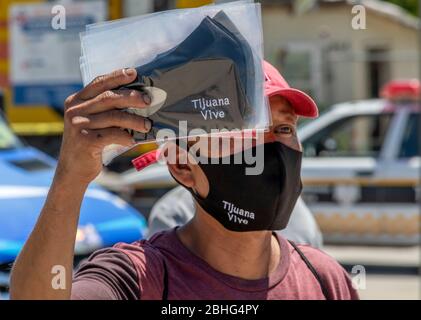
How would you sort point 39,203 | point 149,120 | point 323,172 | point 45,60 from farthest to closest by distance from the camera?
point 45,60
point 323,172
point 39,203
point 149,120

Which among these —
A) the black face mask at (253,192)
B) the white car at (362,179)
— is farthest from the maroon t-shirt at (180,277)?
the white car at (362,179)

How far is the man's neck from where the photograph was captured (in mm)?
2326

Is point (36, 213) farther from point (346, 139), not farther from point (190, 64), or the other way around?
point (346, 139)

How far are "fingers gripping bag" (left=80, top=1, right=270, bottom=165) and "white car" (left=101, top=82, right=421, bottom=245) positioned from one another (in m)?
8.22

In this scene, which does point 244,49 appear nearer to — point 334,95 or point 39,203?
point 39,203

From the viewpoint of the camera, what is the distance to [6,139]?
5887 mm

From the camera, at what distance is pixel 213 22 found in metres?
1.85

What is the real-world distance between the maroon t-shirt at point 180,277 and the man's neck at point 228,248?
0.08 feet

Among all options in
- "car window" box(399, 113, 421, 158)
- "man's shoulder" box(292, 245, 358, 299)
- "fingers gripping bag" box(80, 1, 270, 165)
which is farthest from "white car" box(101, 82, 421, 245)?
"fingers gripping bag" box(80, 1, 270, 165)

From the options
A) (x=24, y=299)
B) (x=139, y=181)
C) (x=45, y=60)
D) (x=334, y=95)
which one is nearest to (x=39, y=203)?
(x=24, y=299)

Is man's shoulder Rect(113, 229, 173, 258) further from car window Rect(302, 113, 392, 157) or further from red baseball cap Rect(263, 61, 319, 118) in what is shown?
car window Rect(302, 113, 392, 157)

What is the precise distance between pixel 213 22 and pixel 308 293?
823 millimetres

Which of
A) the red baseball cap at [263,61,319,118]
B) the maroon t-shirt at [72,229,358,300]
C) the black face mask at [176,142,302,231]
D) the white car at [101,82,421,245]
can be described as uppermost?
the red baseball cap at [263,61,319,118]

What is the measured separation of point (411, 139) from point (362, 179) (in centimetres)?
74
